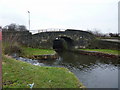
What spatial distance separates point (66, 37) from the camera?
2272cm

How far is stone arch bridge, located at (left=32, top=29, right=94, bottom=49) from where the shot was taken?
20139 mm

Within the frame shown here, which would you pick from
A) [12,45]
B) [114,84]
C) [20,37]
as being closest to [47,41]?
[20,37]

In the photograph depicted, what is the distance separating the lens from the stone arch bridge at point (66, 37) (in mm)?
20139

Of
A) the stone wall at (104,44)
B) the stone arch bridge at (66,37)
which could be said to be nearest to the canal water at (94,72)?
the stone wall at (104,44)

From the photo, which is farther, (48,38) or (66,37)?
(66,37)

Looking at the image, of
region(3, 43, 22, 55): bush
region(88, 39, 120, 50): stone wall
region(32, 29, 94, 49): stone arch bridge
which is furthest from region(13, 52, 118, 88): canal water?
region(32, 29, 94, 49): stone arch bridge

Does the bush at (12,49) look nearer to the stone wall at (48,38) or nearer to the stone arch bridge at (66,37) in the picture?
the stone wall at (48,38)

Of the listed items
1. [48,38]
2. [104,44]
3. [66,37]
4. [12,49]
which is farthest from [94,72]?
[66,37]

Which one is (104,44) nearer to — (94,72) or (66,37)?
(66,37)

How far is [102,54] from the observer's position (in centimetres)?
1608

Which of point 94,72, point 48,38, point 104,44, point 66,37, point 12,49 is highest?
point 66,37

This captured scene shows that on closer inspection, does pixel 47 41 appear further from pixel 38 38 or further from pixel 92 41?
pixel 92 41

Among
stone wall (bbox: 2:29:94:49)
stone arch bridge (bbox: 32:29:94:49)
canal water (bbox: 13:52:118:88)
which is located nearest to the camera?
canal water (bbox: 13:52:118:88)

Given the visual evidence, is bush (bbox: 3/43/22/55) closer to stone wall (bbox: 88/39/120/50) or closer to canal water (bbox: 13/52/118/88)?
canal water (bbox: 13/52/118/88)
